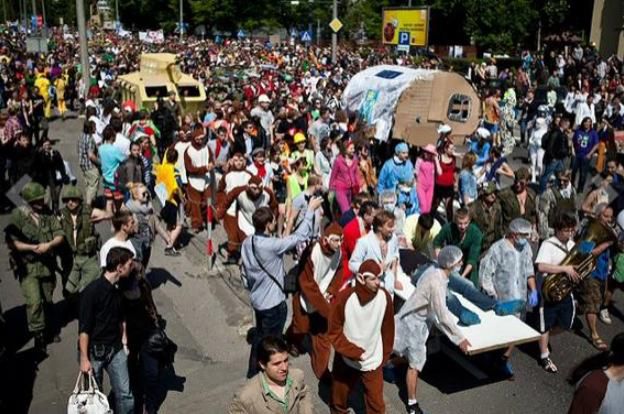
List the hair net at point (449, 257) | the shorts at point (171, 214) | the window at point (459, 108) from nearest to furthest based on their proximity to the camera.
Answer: the hair net at point (449, 257)
the shorts at point (171, 214)
the window at point (459, 108)

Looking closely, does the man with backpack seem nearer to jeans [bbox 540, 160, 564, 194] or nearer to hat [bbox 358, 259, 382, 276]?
jeans [bbox 540, 160, 564, 194]

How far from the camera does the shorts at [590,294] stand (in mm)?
7613

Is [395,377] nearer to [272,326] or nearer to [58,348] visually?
[272,326]

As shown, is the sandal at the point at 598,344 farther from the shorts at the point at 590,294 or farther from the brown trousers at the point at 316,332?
the brown trousers at the point at 316,332

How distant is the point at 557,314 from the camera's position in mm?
6949

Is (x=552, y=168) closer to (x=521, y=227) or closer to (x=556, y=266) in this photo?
(x=556, y=266)

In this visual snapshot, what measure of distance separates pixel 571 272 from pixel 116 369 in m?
4.31

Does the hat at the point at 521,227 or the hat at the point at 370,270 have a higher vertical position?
the hat at the point at 370,270

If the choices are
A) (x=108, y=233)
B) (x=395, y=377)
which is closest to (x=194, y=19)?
(x=108, y=233)

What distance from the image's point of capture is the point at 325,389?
6691 mm

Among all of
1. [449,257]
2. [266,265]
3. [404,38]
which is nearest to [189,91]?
[266,265]

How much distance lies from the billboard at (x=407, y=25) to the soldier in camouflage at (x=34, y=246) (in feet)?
95.6

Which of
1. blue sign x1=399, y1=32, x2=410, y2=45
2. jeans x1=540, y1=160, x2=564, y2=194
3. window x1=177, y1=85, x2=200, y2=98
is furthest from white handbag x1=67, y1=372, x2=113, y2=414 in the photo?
blue sign x1=399, y1=32, x2=410, y2=45

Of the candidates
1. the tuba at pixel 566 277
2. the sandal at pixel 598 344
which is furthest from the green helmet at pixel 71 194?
the sandal at pixel 598 344
